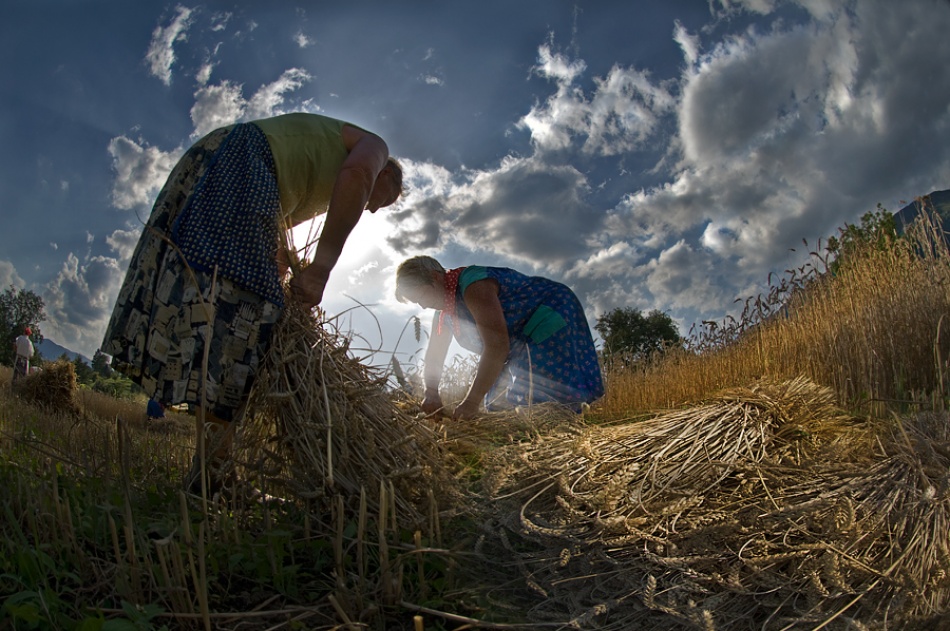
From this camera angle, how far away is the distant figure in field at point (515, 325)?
3.01 metres

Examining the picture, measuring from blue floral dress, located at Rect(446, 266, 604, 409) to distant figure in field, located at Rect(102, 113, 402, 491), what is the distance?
3.83 feet

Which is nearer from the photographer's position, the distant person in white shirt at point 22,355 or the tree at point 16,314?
the distant person in white shirt at point 22,355

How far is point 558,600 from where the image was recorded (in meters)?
1.53

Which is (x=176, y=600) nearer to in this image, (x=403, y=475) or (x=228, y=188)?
(x=403, y=475)

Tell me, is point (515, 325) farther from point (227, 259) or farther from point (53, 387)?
point (53, 387)

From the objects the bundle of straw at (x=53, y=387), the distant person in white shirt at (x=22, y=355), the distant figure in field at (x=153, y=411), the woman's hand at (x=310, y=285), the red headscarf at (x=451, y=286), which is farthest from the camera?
A: the distant person in white shirt at (x=22, y=355)

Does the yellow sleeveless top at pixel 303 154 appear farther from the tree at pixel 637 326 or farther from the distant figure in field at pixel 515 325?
the tree at pixel 637 326

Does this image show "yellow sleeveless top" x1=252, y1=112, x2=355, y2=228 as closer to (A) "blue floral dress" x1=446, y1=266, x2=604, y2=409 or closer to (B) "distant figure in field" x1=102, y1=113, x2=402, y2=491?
(B) "distant figure in field" x1=102, y1=113, x2=402, y2=491

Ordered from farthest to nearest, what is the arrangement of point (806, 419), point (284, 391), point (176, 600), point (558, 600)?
point (806, 419) < point (284, 391) < point (558, 600) < point (176, 600)

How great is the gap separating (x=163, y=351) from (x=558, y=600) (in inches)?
57.9

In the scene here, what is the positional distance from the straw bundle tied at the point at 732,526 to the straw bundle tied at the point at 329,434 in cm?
32

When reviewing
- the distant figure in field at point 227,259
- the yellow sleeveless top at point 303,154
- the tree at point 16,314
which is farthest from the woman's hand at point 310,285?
the tree at point 16,314

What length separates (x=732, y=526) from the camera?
1.70 m

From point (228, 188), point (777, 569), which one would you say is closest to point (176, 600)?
point (228, 188)
